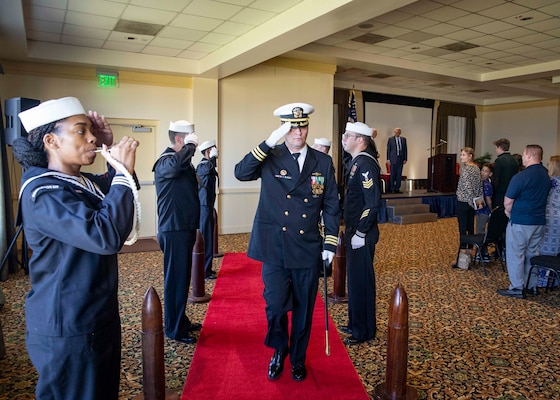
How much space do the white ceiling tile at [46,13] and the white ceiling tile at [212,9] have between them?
1682 millimetres

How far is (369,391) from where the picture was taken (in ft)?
9.29

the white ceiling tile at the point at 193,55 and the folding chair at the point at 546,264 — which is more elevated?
the white ceiling tile at the point at 193,55

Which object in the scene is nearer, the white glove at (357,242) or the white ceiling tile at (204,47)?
the white glove at (357,242)

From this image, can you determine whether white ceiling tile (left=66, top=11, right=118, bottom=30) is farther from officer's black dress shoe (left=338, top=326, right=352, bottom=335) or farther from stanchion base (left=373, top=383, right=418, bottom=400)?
stanchion base (left=373, top=383, right=418, bottom=400)

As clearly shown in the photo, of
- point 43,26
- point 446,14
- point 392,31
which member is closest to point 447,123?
point 392,31

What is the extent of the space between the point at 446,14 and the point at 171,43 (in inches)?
172

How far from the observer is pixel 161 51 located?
7.64m

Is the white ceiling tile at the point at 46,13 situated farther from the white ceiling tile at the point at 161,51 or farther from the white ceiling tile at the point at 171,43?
the white ceiling tile at the point at 161,51

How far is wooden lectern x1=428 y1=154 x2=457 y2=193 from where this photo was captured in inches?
516

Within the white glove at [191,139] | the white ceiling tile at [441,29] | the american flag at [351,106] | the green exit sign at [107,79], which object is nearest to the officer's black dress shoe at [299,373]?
the white glove at [191,139]

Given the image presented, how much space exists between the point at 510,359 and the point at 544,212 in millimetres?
2112

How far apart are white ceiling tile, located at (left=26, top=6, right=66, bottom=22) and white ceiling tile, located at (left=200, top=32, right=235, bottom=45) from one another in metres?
2.03

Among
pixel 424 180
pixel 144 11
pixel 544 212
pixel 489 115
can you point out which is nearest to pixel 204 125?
pixel 144 11

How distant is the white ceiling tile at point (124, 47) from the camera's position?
7.19 m
